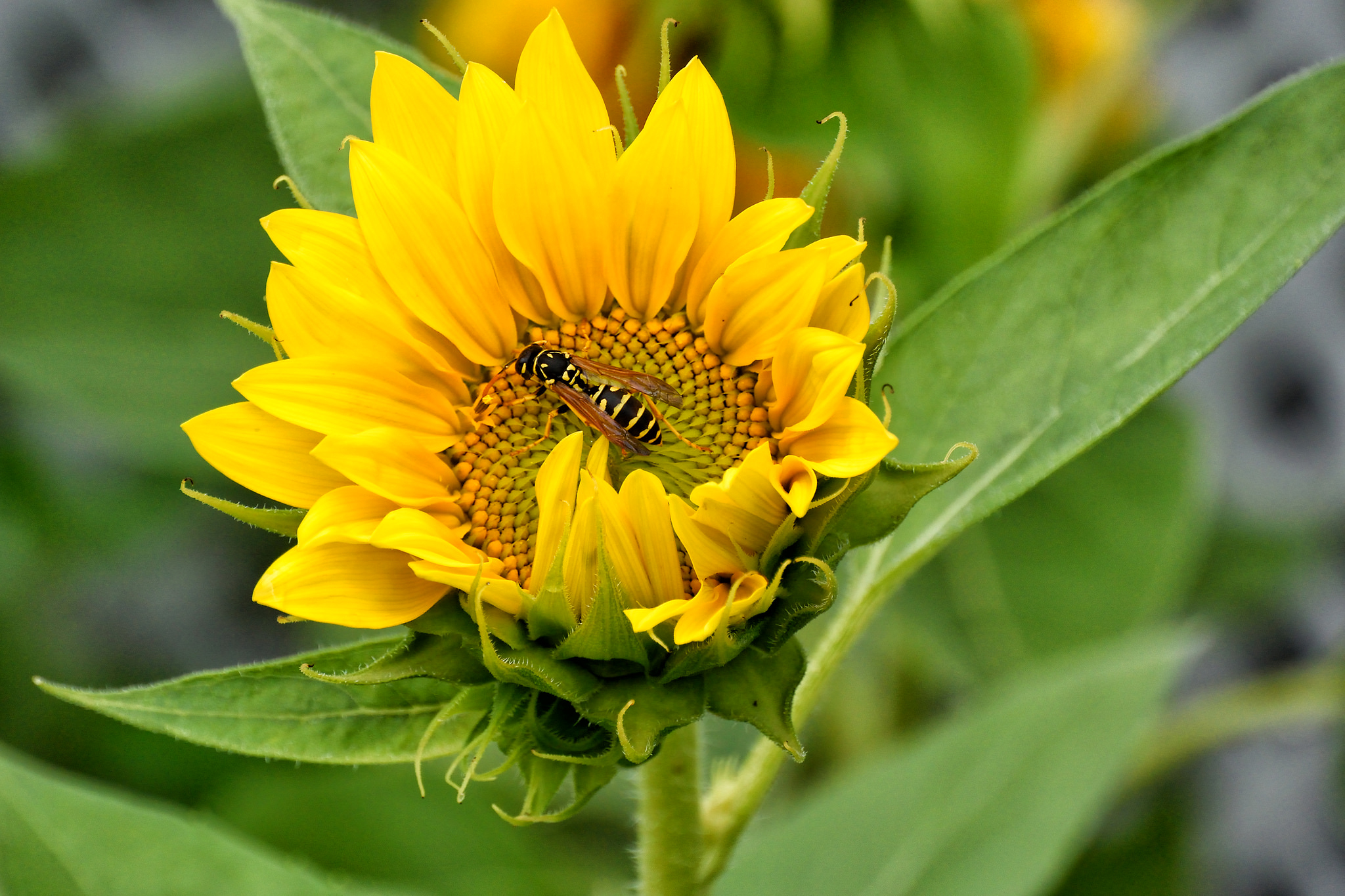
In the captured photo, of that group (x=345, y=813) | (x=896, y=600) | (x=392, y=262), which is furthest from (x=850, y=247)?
(x=345, y=813)

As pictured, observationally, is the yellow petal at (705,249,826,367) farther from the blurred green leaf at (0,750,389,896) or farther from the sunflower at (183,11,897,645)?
the blurred green leaf at (0,750,389,896)

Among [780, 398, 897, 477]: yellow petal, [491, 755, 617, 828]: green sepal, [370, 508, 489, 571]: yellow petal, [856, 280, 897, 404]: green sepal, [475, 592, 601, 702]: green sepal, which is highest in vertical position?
[856, 280, 897, 404]: green sepal

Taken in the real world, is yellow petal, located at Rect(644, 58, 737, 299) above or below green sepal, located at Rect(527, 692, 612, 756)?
above

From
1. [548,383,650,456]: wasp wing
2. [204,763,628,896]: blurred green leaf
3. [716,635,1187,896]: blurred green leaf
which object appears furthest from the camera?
[204,763,628,896]: blurred green leaf

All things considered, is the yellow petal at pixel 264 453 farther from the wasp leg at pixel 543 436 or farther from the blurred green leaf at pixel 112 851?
the blurred green leaf at pixel 112 851

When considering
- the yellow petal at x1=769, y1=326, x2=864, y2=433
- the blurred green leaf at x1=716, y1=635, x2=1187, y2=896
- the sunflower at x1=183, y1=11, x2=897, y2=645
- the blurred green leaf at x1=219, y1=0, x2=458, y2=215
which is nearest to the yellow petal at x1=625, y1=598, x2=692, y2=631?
the sunflower at x1=183, y1=11, x2=897, y2=645

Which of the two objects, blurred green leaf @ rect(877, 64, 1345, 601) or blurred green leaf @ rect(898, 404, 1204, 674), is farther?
blurred green leaf @ rect(898, 404, 1204, 674)

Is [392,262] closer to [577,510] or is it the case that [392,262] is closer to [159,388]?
[577,510]
